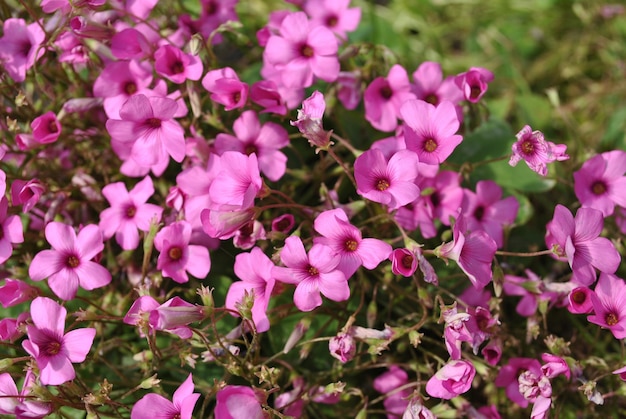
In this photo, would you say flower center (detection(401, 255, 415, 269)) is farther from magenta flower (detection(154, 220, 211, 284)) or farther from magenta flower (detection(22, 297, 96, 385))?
magenta flower (detection(22, 297, 96, 385))

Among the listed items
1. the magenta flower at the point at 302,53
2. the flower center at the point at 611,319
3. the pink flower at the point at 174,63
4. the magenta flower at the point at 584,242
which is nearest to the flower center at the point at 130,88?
the pink flower at the point at 174,63

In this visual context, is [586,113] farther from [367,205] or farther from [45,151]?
[45,151]

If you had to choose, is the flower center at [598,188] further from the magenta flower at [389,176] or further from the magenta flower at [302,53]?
the magenta flower at [302,53]

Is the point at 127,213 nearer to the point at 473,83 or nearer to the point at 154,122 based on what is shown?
the point at 154,122

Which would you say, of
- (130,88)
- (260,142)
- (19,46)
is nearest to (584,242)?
(260,142)

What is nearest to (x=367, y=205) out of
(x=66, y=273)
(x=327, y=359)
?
(x=327, y=359)

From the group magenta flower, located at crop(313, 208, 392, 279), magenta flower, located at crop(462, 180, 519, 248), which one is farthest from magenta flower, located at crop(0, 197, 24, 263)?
magenta flower, located at crop(462, 180, 519, 248)
